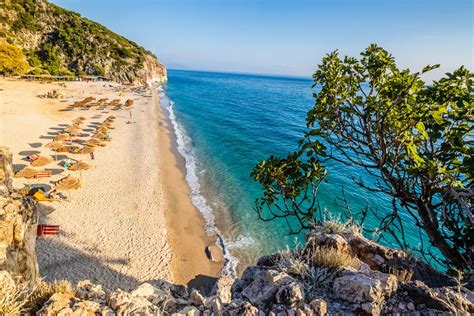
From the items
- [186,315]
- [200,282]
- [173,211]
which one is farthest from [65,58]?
[186,315]

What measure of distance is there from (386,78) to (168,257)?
11.9 m

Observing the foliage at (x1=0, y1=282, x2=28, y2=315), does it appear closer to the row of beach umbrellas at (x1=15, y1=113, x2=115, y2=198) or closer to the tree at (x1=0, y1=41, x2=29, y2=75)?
the row of beach umbrellas at (x1=15, y1=113, x2=115, y2=198)

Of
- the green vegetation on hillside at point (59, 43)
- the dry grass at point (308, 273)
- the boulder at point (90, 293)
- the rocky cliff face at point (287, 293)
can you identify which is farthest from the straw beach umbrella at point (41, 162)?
the green vegetation on hillside at point (59, 43)

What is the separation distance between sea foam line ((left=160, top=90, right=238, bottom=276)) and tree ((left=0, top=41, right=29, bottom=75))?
1677 inches

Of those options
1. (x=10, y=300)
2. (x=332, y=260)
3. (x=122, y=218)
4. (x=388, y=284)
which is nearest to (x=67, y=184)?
(x=122, y=218)

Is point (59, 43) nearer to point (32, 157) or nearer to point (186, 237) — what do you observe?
point (32, 157)

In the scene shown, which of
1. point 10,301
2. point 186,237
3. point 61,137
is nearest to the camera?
point 10,301

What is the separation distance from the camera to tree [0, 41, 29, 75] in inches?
1920

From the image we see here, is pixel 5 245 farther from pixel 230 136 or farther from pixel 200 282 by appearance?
pixel 230 136

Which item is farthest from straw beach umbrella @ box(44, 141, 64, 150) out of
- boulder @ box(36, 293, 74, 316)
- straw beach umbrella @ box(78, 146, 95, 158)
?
boulder @ box(36, 293, 74, 316)

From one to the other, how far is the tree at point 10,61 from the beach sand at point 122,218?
31.3m

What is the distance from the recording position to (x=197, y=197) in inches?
725

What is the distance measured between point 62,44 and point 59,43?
959 millimetres

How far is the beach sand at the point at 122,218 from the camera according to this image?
1123cm
